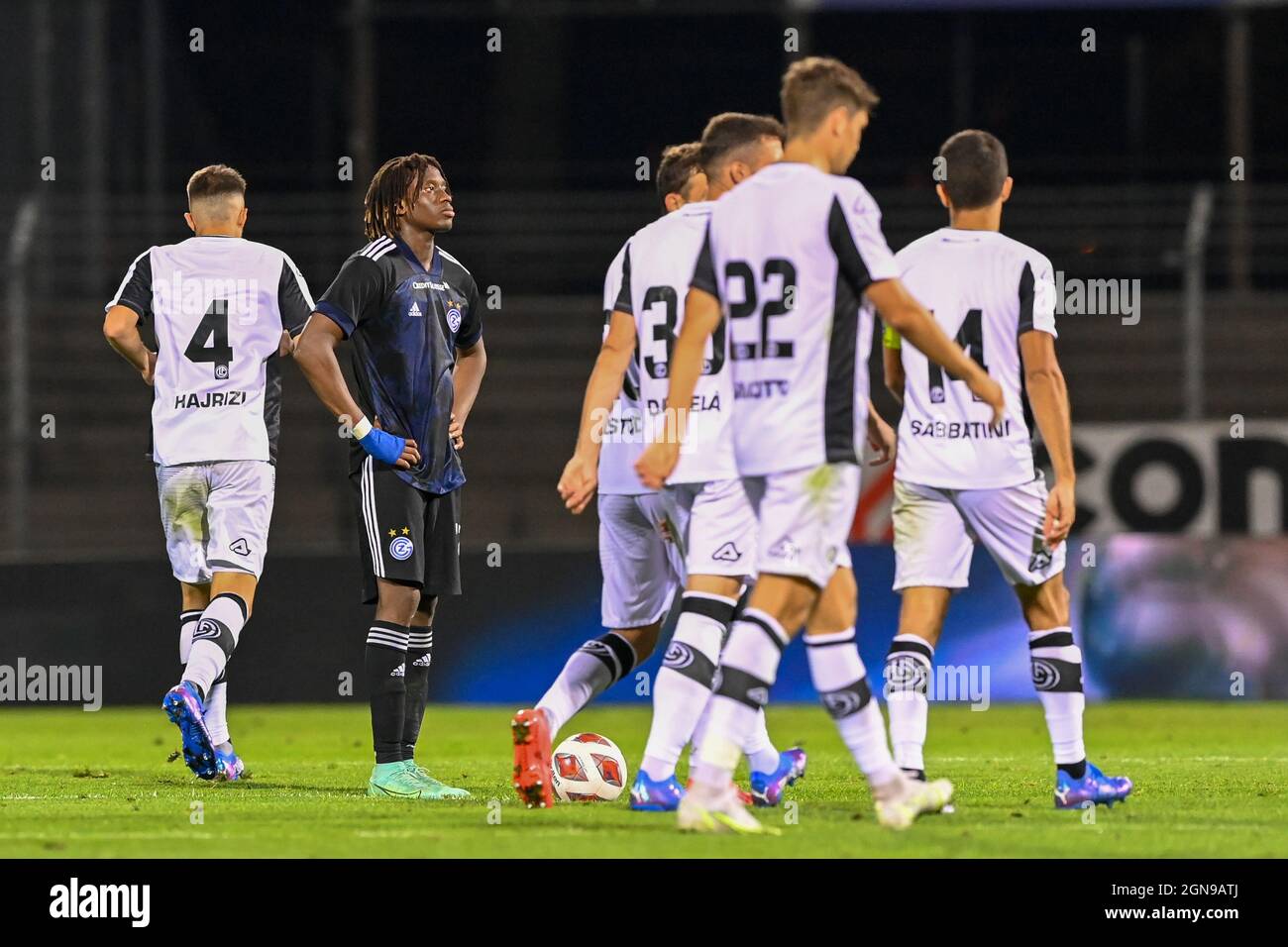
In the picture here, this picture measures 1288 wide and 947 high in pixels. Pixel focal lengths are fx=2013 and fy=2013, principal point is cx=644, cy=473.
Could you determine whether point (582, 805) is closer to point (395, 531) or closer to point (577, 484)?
point (395, 531)

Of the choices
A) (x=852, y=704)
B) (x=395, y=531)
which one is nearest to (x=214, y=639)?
(x=395, y=531)

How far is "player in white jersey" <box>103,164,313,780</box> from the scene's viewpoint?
826cm

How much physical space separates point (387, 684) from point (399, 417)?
0.97 m

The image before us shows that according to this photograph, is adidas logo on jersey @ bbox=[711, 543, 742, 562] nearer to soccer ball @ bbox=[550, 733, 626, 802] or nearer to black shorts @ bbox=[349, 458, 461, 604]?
soccer ball @ bbox=[550, 733, 626, 802]

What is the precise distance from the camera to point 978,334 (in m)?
6.65

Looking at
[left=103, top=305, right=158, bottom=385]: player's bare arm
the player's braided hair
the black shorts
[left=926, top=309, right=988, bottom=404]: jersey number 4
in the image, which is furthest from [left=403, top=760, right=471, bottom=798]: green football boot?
[left=926, top=309, right=988, bottom=404]: jersey number 4

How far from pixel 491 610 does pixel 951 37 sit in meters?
11.5

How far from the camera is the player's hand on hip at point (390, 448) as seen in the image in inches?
281

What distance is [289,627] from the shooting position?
43.3ft

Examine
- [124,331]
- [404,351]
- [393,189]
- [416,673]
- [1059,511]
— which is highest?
[393,189]

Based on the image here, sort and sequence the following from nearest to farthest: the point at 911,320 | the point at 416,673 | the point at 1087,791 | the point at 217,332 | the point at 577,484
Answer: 1. the point at 911,320
2. the point at 577,484
3. the point at 1087,791
4. the point at 416,673
5. the point at 217,332

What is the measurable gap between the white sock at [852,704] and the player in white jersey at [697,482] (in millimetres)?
592

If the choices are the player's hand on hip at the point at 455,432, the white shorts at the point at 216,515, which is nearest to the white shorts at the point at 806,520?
the player's hand on hip at the point at 455,432

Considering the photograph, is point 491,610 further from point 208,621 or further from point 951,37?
point 951,37
